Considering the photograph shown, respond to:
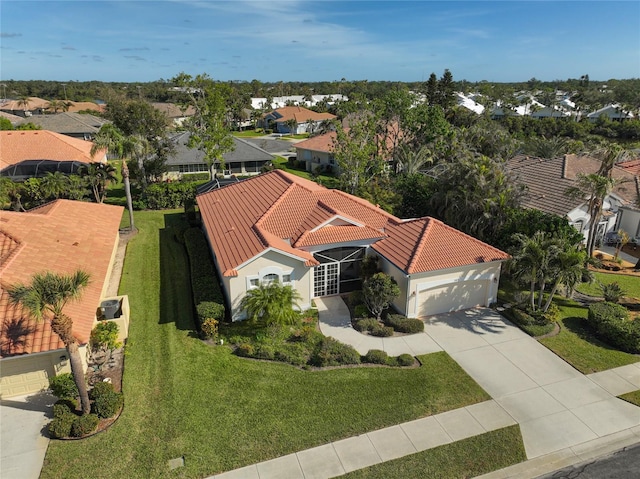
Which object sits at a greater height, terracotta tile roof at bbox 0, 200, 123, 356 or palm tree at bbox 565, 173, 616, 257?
palm tree at bbox 565, 173, 616, 257

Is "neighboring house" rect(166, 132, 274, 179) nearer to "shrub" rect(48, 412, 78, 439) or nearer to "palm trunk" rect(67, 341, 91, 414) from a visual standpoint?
"palm trunk" rect(67, 341, 91, 414)

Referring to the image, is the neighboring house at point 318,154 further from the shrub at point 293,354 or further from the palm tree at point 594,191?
the shrub at point 293,354

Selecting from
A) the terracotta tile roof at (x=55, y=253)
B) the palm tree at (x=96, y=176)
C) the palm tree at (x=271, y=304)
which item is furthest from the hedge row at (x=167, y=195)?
the palm tree at (x=271, y=304)

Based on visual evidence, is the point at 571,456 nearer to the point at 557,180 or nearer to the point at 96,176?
the point at 557,180

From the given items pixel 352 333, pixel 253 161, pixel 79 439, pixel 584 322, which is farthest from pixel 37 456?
pixel 253 161

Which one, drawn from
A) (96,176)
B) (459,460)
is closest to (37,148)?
(96,176)

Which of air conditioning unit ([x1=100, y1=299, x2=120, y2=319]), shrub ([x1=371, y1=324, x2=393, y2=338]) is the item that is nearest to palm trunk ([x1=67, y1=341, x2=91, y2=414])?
air conditioning unit ([x1=100, y1=299, x2=120, y2=319])

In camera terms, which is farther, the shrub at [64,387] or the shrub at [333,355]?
the shrub at [333,355]
